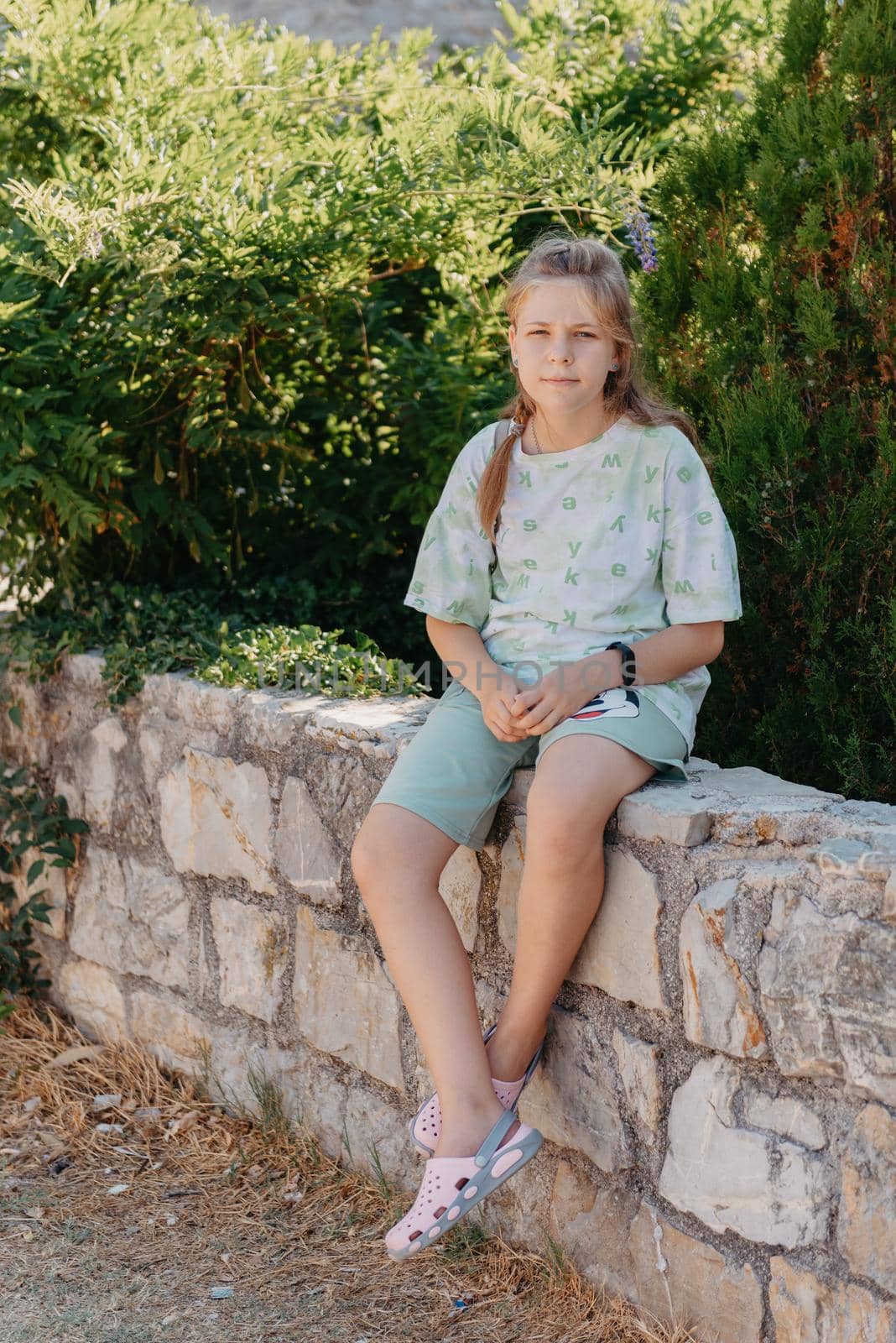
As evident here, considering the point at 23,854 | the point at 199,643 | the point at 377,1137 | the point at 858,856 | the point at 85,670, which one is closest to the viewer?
the point at 858,856

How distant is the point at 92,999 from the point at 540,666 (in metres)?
1.64

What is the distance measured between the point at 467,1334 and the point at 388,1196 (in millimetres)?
399

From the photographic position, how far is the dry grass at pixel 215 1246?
209 centimetres

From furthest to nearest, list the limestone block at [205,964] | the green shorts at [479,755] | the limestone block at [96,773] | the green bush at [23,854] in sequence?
1. the green bush at [23,854]
2. the limestone block at [96,773]
3. the limestone block at [205,964]
4. the green shorts at [479,755]

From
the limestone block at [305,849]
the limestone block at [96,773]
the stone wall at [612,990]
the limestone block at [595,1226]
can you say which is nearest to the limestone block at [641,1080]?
the stone wall at [612,990]

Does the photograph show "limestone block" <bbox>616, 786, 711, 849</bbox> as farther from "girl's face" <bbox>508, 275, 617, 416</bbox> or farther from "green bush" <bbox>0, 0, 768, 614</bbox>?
"green bush" <bbox>0, 0, 768, 614</bbox>

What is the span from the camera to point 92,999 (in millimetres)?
3178

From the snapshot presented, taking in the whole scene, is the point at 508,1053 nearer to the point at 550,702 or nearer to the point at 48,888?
the point at 550,702

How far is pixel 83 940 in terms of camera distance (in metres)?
3.16

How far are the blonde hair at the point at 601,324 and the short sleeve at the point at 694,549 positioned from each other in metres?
0.11

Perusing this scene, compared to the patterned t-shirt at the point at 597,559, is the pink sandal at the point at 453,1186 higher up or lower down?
lower down

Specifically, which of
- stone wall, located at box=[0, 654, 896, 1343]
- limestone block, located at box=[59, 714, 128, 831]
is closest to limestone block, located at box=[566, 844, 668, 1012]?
stone wall, located at box=[0, 654, 896, 1343]

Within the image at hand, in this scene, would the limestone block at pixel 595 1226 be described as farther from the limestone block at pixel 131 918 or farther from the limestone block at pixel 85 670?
the limestone block at pixel 85 670

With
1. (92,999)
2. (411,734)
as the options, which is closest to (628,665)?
(411,734)
